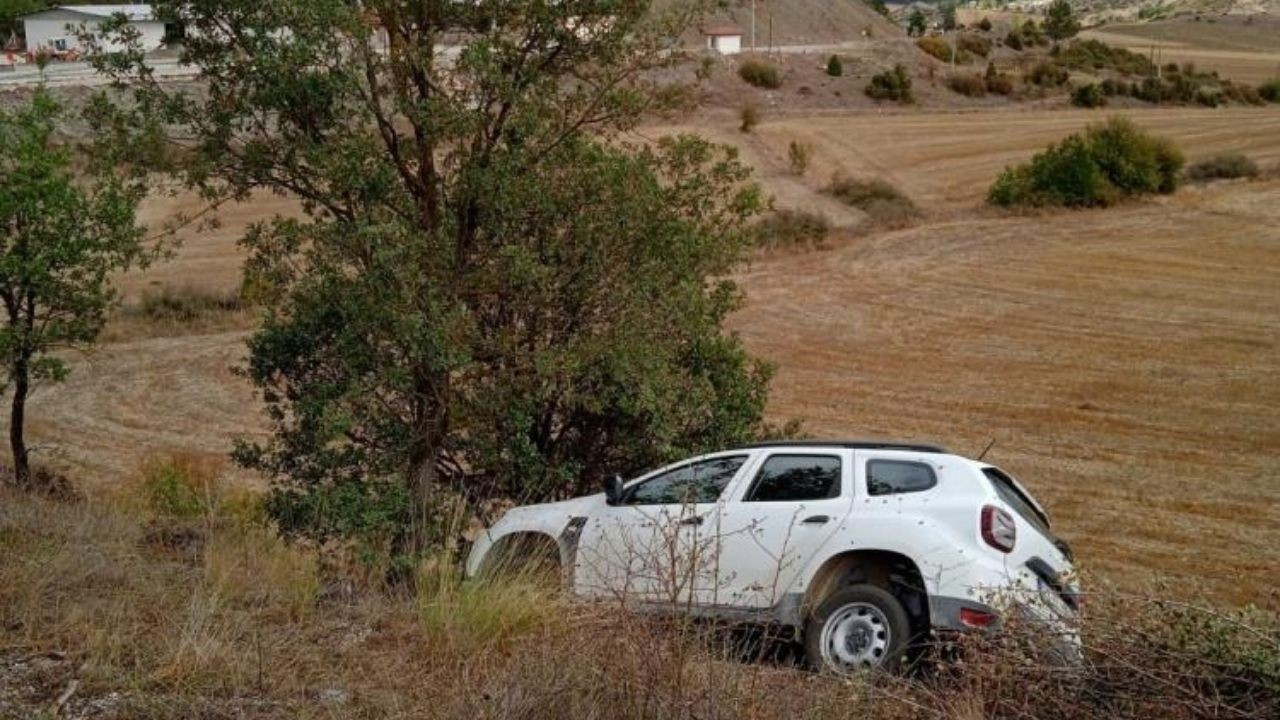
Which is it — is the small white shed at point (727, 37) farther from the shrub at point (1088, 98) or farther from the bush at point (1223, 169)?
the bush at point (1223, 169)

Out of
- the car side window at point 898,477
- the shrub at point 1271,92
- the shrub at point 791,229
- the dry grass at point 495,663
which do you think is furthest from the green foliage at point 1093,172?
the dry grass at point 495,663

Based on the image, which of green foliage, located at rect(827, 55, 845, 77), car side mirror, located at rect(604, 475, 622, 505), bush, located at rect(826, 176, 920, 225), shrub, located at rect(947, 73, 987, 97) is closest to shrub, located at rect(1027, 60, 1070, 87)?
shrub, located at rect(947, 73, 987, 97)

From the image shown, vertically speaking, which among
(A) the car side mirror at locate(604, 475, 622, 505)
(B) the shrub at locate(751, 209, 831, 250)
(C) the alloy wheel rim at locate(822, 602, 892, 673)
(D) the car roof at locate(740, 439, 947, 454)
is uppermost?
(D) the car roof at locate(740, 439, 947, 454)

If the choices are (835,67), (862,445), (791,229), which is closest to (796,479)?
(862,445)

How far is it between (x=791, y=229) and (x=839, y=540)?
37489mm

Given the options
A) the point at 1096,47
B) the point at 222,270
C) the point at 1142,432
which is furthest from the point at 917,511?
the point at 1096,47

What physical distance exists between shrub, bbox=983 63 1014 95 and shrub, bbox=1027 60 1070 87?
2626mm

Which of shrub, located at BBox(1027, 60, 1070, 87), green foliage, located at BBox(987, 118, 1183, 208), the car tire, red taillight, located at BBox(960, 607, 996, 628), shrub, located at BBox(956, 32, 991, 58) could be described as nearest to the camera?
red taillight, located at BBox(960, 607, 996, 628)

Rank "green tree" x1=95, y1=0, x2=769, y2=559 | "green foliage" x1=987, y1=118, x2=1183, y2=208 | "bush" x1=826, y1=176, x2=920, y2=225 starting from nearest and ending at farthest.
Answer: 1. "green tree" x1=95, y1=0, x2=769, y2=559
2. "bush" x1=826, y1=176, x2=920, y2=225
3. "green foliage" x1=987, y1=118, x2=1183, y2=208

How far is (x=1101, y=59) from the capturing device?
102875 mm

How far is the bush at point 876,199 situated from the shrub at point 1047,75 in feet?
124

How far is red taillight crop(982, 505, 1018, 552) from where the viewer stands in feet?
27.3

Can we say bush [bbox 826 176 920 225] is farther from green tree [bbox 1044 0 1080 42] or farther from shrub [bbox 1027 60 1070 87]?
green tree [bbox 1044 0 1080 42]

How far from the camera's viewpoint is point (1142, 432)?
23953mm
